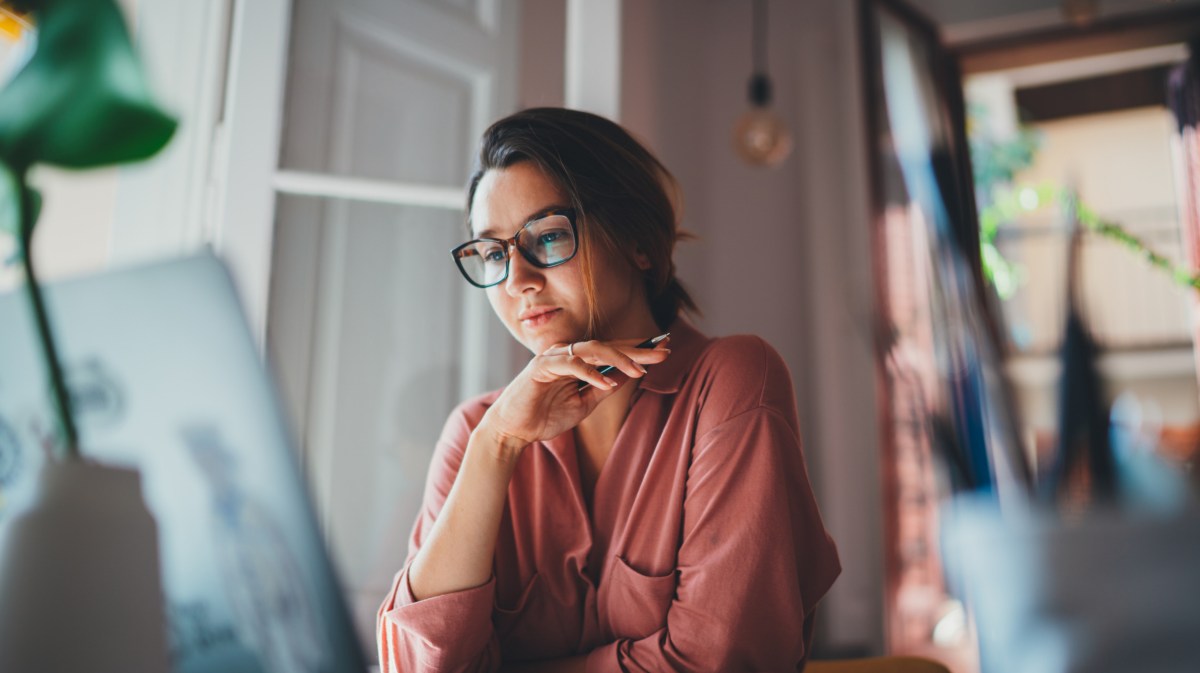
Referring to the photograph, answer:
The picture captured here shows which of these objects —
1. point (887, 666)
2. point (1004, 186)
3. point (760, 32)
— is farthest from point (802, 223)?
point (887, 666)

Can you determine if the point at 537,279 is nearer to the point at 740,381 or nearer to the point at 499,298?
the point at 499,298

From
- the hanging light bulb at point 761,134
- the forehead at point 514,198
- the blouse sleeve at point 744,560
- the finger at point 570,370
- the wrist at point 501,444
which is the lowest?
the blouse sleeve at point 744,560

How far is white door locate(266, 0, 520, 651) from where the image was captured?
4.82 ft

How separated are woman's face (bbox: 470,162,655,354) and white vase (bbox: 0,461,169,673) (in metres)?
0.58

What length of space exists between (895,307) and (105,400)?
2.57 m

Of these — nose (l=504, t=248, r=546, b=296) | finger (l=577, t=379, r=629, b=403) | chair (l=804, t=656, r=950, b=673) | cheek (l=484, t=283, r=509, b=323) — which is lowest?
chair (l=804, t=656, r=950, b=673)

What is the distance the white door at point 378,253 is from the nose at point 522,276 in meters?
0.54

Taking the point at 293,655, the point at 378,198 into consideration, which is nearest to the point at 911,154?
the point at 378,198

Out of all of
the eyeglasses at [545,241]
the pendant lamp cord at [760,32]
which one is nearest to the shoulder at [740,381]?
the eyeglasses at [545,241]

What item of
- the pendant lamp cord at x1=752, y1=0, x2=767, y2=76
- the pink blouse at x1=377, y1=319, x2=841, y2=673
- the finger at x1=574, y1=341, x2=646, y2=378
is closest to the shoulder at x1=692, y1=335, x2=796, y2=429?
the pink blouse at x1=377, y1=319, x2=841, y2=673

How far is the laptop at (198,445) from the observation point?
1.14 m

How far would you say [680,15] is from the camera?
3.17m

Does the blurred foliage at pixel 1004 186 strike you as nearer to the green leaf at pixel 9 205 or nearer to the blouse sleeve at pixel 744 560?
the blouse sleeve at pixel 744 560

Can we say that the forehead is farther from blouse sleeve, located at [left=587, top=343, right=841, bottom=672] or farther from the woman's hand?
blouse sleeve, located at [left=587, top=343, right=841, bottom=672]
